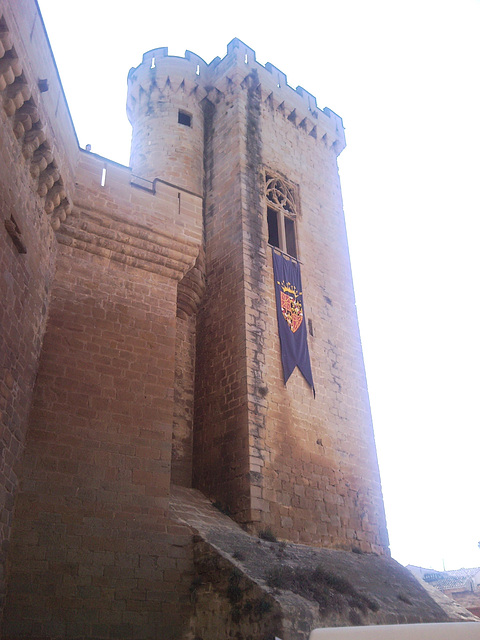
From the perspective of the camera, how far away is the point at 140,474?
24.7 ft

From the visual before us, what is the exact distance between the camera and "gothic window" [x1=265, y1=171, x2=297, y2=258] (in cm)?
1285

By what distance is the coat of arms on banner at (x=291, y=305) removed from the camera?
37.1 feet

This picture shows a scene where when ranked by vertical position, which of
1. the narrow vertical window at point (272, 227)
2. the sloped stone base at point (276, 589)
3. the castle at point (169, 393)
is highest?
the narrow vertical window at point (272, 227)

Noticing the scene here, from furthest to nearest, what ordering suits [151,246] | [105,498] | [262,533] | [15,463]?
[151,246], [262,533], [105,498], [15,463]

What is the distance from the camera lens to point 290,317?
11344mm

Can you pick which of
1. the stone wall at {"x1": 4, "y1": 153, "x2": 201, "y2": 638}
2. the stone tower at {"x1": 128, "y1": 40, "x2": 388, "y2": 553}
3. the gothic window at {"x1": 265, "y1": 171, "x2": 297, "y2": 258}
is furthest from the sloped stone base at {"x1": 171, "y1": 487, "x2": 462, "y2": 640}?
the gothic window at {"x1": 265, "y1": 171, "x2": 297, "y2": 258}

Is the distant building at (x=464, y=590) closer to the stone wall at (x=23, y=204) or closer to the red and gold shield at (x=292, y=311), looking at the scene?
the red and gold shield at (x=292, y=311)

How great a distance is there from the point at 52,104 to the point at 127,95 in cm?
850

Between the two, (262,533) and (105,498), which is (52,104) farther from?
(262,533)

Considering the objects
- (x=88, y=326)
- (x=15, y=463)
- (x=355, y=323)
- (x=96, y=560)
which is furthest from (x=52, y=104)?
(x=355, y=323)

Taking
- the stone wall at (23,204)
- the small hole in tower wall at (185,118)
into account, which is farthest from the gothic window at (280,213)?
the stone wall at (23,204)

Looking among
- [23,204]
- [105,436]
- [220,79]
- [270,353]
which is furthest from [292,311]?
[220,79]

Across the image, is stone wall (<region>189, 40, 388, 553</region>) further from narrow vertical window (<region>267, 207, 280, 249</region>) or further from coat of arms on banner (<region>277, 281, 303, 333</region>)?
narrow vertical window (<region>267, 207, 280, 249</region>)

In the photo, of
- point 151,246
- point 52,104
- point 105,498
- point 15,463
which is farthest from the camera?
point 151,246
